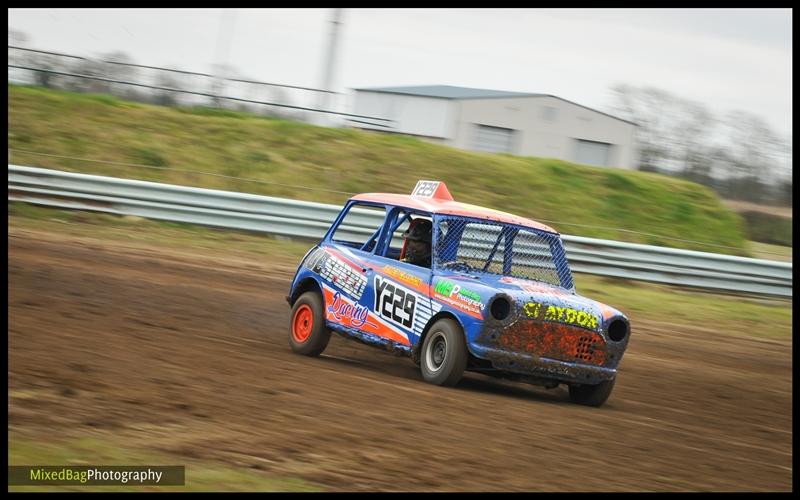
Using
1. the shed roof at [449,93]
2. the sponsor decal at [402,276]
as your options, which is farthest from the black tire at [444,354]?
the shed roof at [449,93]

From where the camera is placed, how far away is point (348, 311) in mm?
9039

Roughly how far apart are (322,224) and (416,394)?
384 inches

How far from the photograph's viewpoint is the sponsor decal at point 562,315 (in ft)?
25.5

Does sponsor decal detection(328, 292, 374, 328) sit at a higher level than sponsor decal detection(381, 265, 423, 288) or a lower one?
lower

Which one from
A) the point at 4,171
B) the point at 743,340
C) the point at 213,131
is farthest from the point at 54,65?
the point at 743,340

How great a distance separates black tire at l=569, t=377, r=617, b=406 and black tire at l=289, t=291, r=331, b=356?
7.63 ft

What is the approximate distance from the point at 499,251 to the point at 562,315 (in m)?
1.21

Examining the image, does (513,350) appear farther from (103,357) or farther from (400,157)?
(400,157)

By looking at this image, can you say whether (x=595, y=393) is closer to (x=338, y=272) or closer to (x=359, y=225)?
(x=338, y=272)

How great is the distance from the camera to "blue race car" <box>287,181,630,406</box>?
25.5 ft

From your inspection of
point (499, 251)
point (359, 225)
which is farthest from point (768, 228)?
point (499, 251)

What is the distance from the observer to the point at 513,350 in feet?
25.4

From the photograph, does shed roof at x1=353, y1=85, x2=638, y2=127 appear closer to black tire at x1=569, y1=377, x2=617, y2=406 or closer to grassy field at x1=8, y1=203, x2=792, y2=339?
grassy field at x1=8, y1=203, x2=792, y2=339

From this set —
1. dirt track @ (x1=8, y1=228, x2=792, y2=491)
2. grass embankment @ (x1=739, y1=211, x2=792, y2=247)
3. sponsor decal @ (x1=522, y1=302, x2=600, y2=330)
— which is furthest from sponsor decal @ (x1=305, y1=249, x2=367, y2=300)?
grass embankment @ (x1=739, y1=211, x2=792, y2=247)
